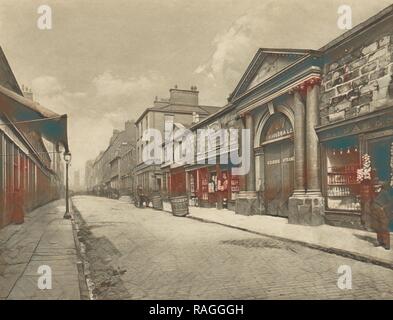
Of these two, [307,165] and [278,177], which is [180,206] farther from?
[307,165]

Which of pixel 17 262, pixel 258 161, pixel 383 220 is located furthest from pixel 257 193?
pixel 17 262

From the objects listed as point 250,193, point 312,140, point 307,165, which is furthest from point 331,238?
point 250,193

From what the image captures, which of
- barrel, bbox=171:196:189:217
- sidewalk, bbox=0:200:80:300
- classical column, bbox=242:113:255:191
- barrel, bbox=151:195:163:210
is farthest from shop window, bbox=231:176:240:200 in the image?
sidewalk, bbox=0:200:80:300

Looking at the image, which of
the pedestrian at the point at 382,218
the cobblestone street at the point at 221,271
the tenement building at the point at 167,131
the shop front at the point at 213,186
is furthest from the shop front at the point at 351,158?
the tenement building at the point at 167,131

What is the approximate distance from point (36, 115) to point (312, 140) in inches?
327

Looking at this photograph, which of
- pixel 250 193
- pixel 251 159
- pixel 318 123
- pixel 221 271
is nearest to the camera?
pixel 221 271

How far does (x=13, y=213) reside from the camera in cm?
1282

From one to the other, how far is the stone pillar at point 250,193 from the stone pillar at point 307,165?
338cm

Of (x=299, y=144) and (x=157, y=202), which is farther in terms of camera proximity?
(x=157, y=202)

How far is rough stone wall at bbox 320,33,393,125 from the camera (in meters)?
9.11

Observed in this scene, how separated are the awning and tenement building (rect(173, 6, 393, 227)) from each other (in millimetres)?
7570

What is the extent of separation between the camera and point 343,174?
418 inches

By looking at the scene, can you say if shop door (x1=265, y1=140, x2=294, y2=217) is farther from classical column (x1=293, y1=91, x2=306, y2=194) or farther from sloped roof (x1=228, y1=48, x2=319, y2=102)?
sloped roof (x1=228, y1=48, x2=319, y2=102)

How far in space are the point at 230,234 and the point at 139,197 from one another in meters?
13.1
